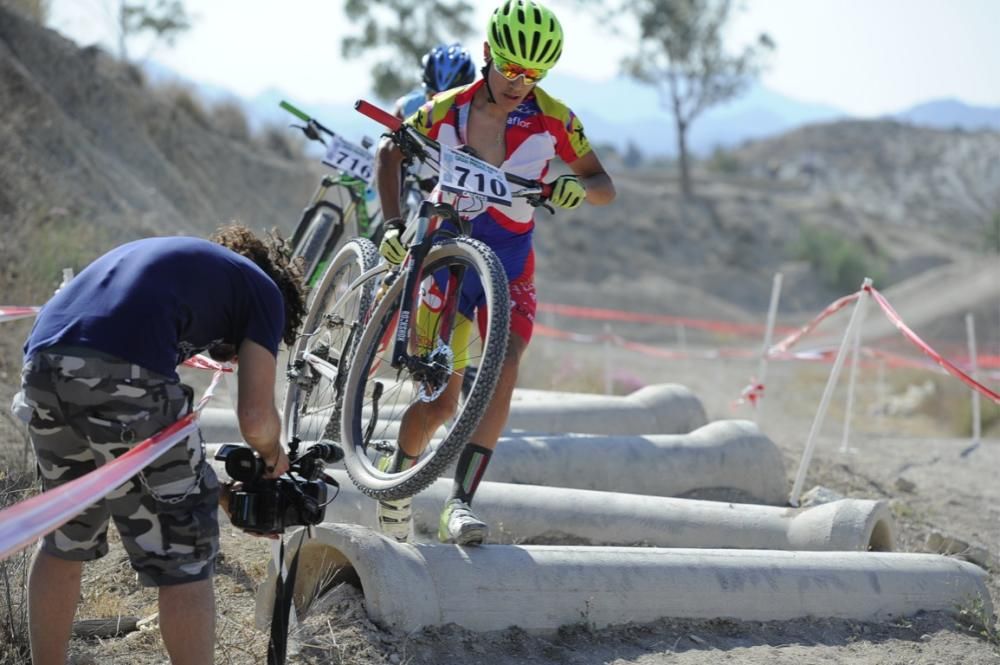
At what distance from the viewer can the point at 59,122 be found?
1436 cm

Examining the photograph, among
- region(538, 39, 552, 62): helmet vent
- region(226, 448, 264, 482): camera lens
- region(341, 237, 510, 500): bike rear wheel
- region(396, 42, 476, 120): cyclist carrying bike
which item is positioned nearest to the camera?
region(226, 448, 264, 482): camera lens

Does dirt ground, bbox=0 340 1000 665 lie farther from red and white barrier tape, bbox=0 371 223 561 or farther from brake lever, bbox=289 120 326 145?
brake lever, bbox=289 120 326 145

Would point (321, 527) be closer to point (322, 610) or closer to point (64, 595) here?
point (322, 610)

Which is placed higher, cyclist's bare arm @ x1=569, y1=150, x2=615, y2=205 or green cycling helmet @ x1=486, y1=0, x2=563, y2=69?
green cycling helmet @ x1=486, y1=0, x2=563, y2=69

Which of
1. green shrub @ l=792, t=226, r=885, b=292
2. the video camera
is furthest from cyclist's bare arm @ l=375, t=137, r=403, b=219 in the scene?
green shrub @ l=792, t=226, r=885, b=292

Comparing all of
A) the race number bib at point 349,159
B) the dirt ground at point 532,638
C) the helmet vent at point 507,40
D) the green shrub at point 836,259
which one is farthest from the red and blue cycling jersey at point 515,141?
the green shrub at point 836,259

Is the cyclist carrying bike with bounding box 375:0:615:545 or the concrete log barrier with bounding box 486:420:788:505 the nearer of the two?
the cyclist carrying bike with bounding box 375:0:615:545

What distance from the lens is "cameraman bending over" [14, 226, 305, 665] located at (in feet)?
10.8

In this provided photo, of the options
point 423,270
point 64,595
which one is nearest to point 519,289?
point 423,270

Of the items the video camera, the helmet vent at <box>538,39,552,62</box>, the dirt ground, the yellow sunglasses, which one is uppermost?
the helmet vent at <box>538,39,552,62</box>

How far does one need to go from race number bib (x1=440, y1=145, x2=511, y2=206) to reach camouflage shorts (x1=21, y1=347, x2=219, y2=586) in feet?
5.75

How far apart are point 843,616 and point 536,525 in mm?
1492

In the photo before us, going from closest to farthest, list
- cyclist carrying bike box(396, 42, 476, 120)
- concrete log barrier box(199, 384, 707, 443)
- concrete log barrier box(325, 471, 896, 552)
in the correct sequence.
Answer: concrete log barrier box(325, 471, 896, 552)
cyclist carrying bike box(396, 42, 476, 120)
concrete log barrier box(199, 384, 707, 443)

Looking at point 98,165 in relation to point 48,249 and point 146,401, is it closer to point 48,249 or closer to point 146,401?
point 48,249
